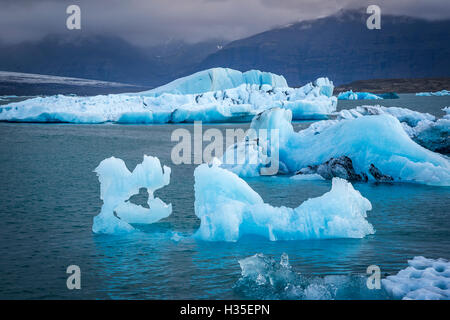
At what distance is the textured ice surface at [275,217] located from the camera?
7.95m

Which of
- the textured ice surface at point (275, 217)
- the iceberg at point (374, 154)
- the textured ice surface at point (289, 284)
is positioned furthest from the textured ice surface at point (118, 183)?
the iceberg at point (374, 154)

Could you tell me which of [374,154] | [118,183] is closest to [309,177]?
[374,154]

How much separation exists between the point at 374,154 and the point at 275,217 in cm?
678

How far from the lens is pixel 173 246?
300 inches

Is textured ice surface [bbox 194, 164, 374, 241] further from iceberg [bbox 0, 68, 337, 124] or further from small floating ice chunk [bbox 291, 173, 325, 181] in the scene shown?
iceberg [bbox 0, 68, 337, 124]

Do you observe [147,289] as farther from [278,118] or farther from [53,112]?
[53,112]

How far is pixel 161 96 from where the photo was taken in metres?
39.9

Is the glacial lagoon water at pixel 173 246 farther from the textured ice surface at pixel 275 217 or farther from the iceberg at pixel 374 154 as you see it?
the iceberg at pixel 374 154

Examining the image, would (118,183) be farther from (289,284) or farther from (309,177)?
(309,177)

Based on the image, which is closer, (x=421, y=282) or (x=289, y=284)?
(x=421, y=282)

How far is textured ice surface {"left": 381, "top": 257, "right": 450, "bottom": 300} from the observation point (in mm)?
5406

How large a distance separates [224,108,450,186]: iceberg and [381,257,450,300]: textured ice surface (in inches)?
285
